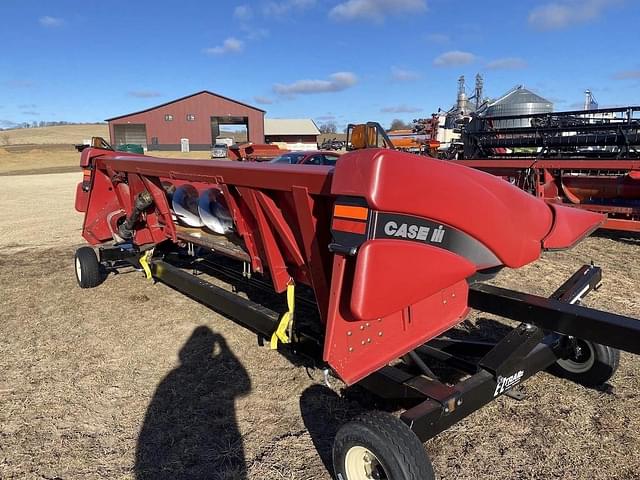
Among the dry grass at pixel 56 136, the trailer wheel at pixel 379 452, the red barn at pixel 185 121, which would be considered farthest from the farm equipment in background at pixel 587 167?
the dry grass at pixel 56 136

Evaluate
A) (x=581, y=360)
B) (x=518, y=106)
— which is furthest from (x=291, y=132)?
(x=581, y=360)

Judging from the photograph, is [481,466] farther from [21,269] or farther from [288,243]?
[21,269]

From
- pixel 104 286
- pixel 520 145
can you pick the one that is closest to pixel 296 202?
pixel 104 286

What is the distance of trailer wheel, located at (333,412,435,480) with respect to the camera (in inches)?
76.9

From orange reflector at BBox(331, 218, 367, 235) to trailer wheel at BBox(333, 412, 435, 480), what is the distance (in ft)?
2.55

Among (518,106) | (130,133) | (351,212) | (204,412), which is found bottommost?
(204,412)

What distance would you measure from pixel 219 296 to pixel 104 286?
269cm

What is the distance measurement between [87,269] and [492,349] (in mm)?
4396

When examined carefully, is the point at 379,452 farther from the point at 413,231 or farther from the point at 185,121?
the point at 185,121

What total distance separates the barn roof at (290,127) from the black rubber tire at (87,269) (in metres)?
59.5

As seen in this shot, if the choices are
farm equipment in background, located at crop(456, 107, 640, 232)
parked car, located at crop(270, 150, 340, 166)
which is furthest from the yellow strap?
farm equipment in background, located at crop(456, 107, 640, 232)

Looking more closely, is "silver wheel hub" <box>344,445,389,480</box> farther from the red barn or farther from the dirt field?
the red barn

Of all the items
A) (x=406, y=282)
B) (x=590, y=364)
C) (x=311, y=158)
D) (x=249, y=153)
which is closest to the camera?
(x=406, y=282)

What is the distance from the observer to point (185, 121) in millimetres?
54312
